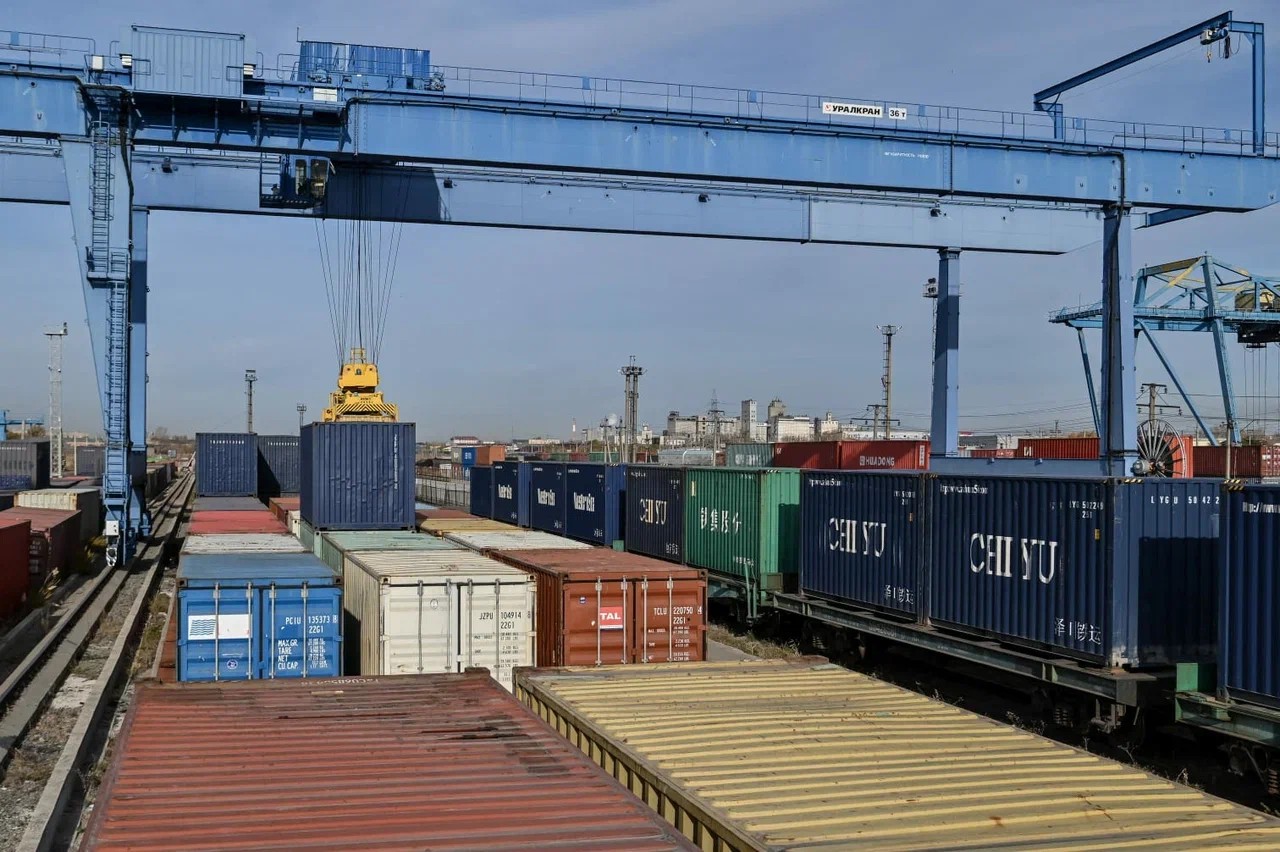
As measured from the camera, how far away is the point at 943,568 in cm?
1456

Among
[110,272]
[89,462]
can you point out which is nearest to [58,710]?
[110,272]

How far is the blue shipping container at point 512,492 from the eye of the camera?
109 feet

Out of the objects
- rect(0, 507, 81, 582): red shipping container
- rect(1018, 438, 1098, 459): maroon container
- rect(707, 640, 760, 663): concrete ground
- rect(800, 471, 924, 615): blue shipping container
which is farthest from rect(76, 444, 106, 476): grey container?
rect(800, 471, 924, 615): blue shipping container

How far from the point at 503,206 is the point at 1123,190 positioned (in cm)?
1358

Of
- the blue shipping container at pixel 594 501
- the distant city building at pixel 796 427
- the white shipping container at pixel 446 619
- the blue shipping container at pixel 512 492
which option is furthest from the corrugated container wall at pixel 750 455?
the distant city building at pixel 796 427

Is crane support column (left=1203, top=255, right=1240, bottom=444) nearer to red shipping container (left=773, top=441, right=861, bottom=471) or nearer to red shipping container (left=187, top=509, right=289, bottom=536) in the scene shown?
red shipping container (left=773, top=441, right=861, bottom=471)

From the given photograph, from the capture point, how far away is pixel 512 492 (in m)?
34.7

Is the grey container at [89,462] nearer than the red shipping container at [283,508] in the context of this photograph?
No

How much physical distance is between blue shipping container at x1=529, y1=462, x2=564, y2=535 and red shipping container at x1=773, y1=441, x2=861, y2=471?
1048 cm

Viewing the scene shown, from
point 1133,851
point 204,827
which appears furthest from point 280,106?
point 1133,851

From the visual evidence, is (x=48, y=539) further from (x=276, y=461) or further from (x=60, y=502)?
(x=276, y=461)

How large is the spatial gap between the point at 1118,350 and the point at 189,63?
800 inches

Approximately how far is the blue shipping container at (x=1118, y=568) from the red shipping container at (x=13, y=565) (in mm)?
17224

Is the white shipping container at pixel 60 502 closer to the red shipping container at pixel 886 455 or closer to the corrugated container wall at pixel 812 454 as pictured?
the corrugated container wall at pixel 812 454
